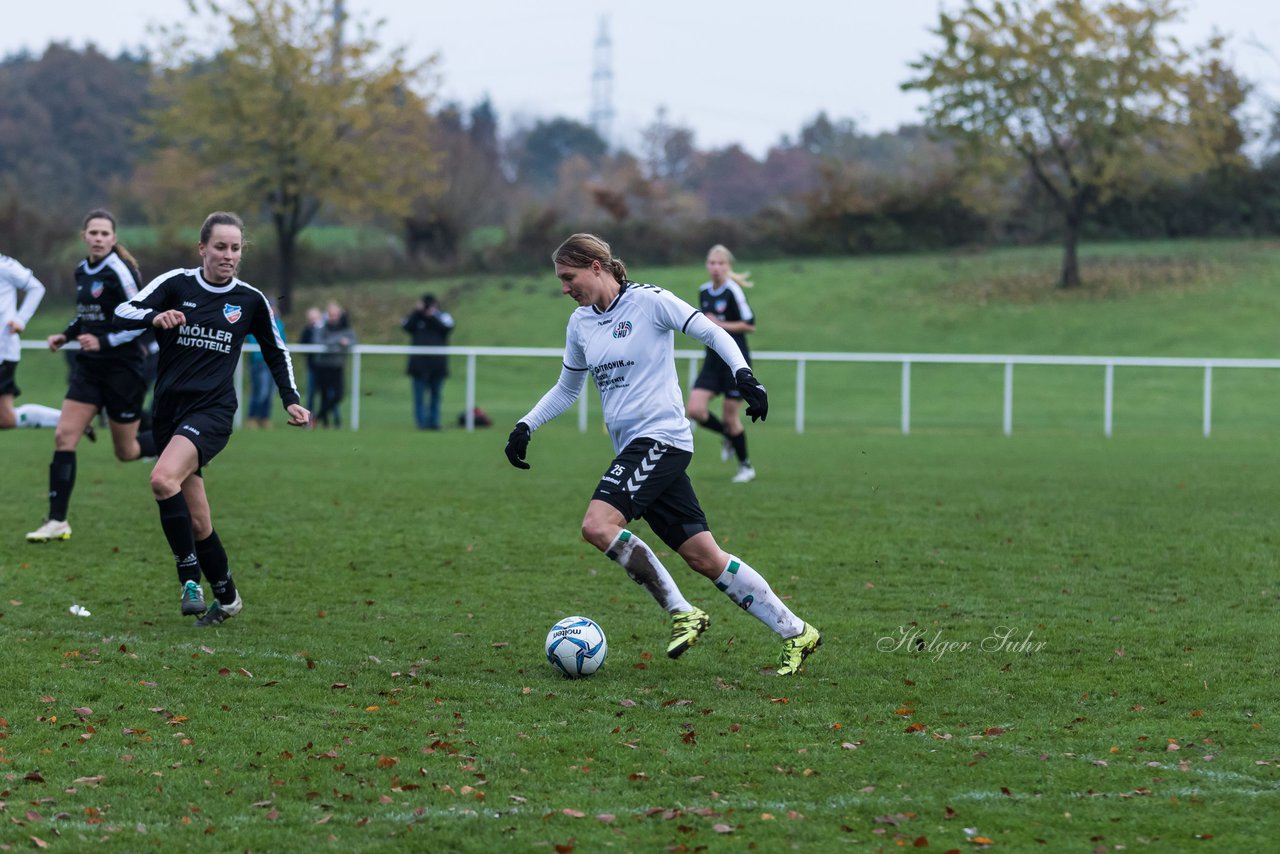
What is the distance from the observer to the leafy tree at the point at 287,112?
37.8 metres

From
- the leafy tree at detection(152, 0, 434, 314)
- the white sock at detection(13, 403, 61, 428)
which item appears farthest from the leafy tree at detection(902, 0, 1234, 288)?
Answer: the white sock at detection(13, 403, 61, 428)

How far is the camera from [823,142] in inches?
3531

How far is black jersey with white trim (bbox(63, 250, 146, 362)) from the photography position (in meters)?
9.66

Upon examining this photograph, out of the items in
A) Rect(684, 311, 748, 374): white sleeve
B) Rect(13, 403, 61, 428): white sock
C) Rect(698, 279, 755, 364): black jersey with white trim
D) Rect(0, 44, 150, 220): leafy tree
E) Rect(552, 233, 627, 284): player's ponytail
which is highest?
Rect(0, 44, 150, 220): leafy tree

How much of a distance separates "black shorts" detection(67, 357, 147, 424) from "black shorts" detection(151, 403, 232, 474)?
231cm

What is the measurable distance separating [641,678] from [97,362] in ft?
16.5

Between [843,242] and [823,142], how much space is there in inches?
1633

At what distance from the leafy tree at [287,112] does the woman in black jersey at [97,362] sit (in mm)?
28597

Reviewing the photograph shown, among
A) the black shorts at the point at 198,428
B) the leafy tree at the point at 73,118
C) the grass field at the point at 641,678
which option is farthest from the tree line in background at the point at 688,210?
the black shorts at the point at 198,428

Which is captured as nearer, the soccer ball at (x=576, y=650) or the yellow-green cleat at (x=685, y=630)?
the soccer ball at (x=576, y=650)

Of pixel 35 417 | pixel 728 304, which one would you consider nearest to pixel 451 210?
pixel 728 304

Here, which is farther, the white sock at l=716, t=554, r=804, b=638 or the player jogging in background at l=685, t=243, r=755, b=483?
Result: the player jogging in background at l=685, t=243, r=755, b=483

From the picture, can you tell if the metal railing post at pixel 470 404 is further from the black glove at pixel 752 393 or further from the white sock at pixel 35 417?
the black glove at pixel 752 393

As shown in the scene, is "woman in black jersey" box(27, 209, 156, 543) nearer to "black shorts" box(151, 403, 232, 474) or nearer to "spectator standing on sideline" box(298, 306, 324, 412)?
"black shorts" box(151, 403, 232, 474)
